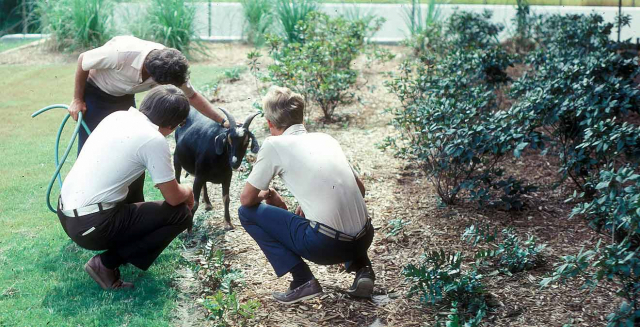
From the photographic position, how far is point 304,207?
4.18 m

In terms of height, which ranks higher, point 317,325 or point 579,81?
point 579,81

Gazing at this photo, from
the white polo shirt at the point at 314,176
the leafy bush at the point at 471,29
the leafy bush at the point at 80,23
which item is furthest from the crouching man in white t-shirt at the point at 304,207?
the leafy bush at the point at 80,23

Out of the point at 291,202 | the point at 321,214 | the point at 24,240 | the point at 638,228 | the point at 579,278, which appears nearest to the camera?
the point at 638,228

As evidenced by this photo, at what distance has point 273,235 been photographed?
14.1 ft

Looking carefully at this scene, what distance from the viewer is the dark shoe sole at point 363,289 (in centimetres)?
433

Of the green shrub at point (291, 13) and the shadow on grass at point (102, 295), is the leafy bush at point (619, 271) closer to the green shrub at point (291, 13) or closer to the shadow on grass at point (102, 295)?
the shadow on grass at point (102, 295)

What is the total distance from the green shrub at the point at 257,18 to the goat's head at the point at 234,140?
8.01m

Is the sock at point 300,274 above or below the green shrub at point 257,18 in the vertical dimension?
below

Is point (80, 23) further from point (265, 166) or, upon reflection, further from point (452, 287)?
point (452, 287)

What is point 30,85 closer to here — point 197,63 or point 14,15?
point 197,63

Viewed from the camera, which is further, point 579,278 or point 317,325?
point 579,278

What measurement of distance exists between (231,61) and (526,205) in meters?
7.56

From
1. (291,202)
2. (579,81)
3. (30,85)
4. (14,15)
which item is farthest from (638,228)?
(14,15)

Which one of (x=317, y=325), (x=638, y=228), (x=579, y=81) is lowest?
(x=317, y=325)
